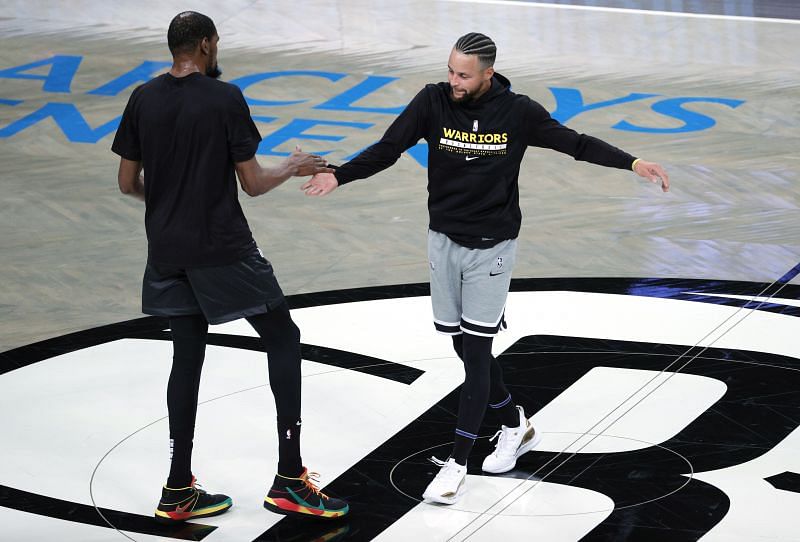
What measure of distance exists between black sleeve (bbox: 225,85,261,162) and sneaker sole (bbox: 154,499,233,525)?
112 centimetres

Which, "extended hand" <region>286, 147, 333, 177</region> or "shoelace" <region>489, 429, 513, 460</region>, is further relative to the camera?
"shoelace" <region>489, 429, 513, 460</region>

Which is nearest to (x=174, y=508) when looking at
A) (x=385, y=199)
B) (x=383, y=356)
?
(x=383, y=356)

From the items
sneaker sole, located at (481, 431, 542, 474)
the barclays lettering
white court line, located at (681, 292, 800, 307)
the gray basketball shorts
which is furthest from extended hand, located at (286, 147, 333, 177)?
the barclays lettering

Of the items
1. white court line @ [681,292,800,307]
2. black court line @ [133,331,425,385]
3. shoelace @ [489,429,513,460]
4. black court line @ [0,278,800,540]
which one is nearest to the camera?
black court line @ [0,278,800,540]

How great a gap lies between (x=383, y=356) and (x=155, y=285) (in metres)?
1.75

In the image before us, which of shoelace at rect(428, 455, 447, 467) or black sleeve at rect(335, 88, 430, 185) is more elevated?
black sleeve at rect(335, 88, 430, 185)

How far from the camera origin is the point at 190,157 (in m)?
3.79

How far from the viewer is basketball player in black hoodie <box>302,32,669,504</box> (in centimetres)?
409

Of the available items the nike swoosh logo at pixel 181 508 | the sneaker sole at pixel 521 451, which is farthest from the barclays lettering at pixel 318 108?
the nike swoosh logo at pixel 181 508

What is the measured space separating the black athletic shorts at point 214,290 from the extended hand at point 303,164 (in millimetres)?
289

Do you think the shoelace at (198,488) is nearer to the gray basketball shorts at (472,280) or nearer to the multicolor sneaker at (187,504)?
the multicolor sneaker at (187,504)

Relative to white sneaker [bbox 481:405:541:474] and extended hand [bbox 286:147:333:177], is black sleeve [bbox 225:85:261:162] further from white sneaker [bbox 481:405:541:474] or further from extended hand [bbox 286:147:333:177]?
white sneaker [bbox 481:405:541:474]

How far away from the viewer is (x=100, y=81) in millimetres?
10281

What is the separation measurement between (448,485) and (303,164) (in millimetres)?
1117
